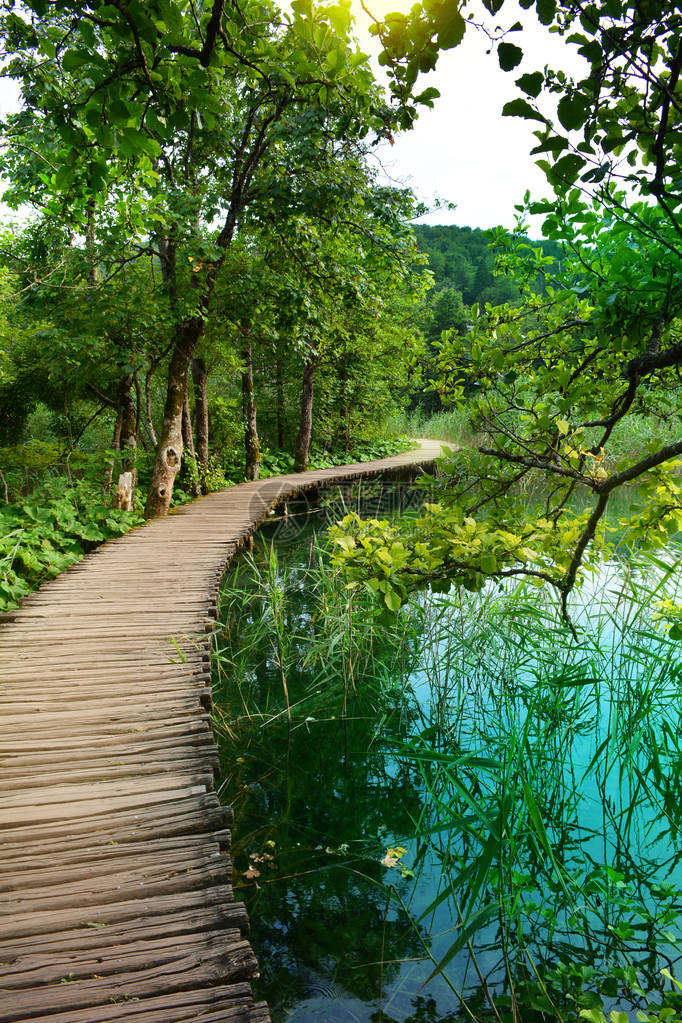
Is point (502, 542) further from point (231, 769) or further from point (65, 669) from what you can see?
point (65, 669)

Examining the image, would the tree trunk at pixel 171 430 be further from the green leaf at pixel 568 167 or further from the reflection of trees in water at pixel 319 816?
the green leaf at pixel 568 167

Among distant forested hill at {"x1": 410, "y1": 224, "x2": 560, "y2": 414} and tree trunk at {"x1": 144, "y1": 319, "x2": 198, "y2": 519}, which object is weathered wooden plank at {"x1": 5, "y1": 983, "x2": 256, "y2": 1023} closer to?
tree trunk at {"x1": 144, "y1": 319, "x2": 198, "y2": 519}

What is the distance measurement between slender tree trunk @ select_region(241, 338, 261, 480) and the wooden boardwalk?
25.2 ft

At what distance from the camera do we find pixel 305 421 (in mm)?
13578

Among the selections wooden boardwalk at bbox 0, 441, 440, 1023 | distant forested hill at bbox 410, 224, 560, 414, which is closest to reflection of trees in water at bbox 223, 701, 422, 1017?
wooden boardwalk at bbox 0, 441, 440, 1023

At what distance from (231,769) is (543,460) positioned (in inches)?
101

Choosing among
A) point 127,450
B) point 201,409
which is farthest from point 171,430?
point 201,409

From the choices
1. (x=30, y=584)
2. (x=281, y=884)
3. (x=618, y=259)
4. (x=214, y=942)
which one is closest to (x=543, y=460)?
(x=618, y=259)

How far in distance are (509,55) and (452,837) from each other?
9.71ft

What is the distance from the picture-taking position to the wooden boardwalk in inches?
62.5

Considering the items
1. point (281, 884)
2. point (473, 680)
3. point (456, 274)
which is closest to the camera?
point (281, 884)

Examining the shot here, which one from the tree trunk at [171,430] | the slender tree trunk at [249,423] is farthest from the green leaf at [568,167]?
the slender tree trunk at [249,423]

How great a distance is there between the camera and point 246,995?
1.57 metres

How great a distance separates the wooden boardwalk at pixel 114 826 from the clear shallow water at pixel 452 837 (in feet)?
1.95
